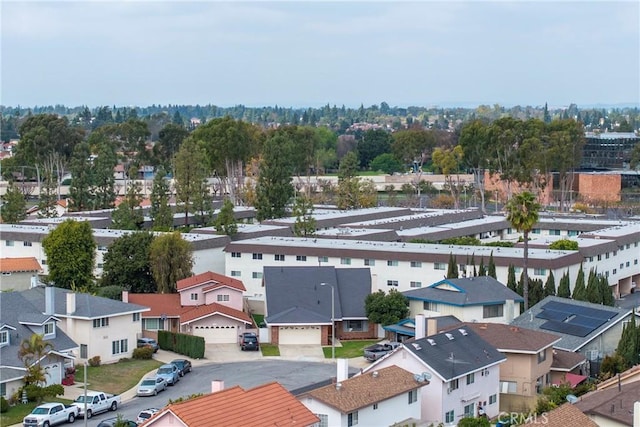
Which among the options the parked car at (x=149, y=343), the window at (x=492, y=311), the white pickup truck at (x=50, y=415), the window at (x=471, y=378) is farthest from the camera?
the window at (x=492, y=311)

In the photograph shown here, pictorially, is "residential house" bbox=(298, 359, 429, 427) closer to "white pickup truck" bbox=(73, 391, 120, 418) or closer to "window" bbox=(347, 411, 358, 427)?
"window" bbox=(347, 411, 358, 427)

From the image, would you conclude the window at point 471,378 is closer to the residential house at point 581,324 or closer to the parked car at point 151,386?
the residential house at point 581,324

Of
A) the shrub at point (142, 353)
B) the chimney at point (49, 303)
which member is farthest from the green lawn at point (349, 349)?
the chimney at point (49, 303)

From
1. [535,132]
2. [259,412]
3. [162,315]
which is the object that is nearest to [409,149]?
[535,132]

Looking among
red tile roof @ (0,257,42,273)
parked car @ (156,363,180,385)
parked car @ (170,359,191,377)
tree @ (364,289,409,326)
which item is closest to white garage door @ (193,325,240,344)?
parked car @ (170,359,191,377)

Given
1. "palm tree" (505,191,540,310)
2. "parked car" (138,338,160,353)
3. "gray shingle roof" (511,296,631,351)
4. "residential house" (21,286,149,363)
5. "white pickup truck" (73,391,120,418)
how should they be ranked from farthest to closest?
"palm tree" (505,191,540,310)
"parked car" (138,338,160,353)
"residential house" (21,286,149,363)
"gray shingle roof" (511,296,631,351)
"white pickup truck" (73,391,120,418)

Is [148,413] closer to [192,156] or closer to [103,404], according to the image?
[103,404]
